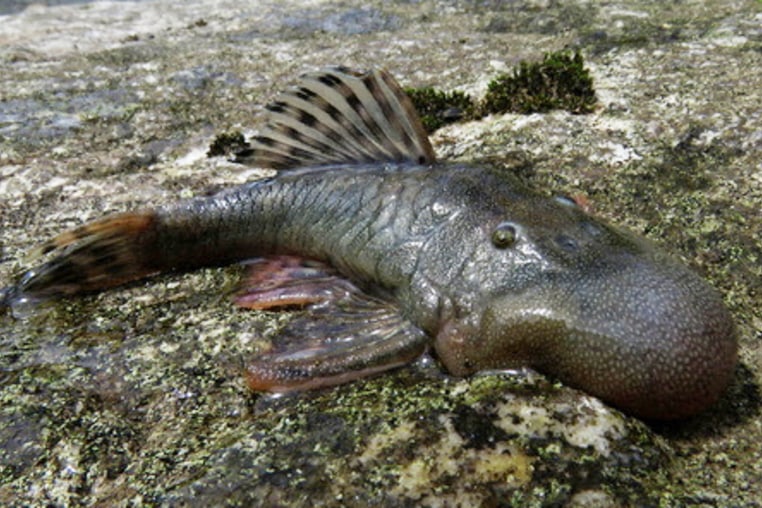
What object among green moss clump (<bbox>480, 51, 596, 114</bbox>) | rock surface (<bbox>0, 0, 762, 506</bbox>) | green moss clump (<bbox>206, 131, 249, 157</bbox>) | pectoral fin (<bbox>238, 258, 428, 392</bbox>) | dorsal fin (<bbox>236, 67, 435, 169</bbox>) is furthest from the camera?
green moss clump (<bbox>206, 131, 249, 157</bbox>)

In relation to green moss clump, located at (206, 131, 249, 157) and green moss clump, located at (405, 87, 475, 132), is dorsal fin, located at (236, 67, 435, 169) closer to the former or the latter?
green moss clump, located at (206, 131, 249, 157)

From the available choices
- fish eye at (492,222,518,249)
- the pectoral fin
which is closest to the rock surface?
the pectoral fin

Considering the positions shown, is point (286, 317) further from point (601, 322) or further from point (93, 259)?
point (601, 322)

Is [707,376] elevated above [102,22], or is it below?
below

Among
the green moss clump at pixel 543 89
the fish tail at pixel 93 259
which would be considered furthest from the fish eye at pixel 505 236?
the green moss clump at pixel 543 89

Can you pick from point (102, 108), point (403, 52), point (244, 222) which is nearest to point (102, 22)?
point (102, 108)

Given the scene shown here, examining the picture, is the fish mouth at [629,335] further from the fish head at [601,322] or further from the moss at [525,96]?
the moss at [525,96]

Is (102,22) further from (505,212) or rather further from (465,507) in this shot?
(465,507)
